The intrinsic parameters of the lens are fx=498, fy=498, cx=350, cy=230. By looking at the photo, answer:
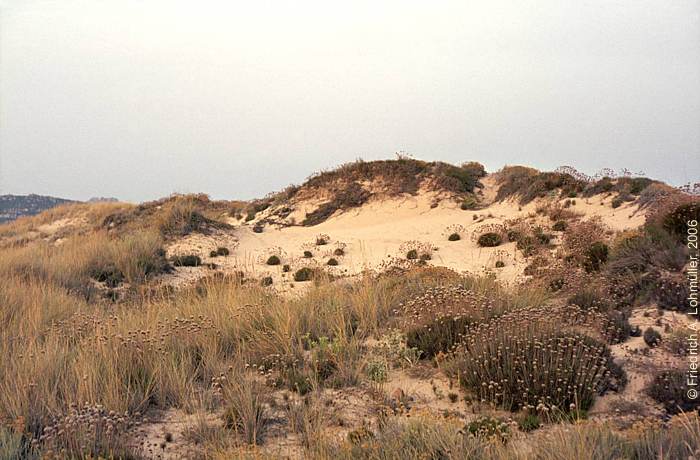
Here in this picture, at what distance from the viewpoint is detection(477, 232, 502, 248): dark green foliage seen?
16.6 meters

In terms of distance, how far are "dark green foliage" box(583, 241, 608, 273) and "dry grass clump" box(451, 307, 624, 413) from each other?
5125mm

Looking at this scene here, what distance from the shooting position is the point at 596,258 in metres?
10.7

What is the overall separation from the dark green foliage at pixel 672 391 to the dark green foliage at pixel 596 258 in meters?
5.63

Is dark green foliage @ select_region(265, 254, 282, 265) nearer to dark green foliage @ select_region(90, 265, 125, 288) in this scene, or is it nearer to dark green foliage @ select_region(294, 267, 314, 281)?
dark green foliage @ select_region(294, 267, 314, 281)

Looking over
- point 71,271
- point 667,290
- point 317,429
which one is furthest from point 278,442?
point 71,271

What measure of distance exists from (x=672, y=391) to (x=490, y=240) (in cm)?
1221

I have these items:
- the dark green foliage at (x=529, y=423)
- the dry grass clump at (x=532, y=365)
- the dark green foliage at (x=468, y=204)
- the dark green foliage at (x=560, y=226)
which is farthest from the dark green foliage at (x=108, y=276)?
the dark green foliage at (x=468, y=204)

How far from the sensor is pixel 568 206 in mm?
18625

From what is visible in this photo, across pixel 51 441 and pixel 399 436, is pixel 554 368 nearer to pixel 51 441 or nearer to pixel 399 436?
pixel 399 436

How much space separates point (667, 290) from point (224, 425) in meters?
6.43

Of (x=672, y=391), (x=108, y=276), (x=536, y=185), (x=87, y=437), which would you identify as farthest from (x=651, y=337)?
(x=536, y=185)

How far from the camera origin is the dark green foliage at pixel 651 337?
5.94m

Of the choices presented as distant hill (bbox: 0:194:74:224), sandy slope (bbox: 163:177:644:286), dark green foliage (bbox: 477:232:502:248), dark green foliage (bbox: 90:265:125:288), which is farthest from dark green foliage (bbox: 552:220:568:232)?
distant hill (bbox: 0:194:74:224)

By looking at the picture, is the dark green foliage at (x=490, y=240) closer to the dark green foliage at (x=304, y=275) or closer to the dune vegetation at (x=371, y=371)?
the dark green foliage at (x=304, y=275)
